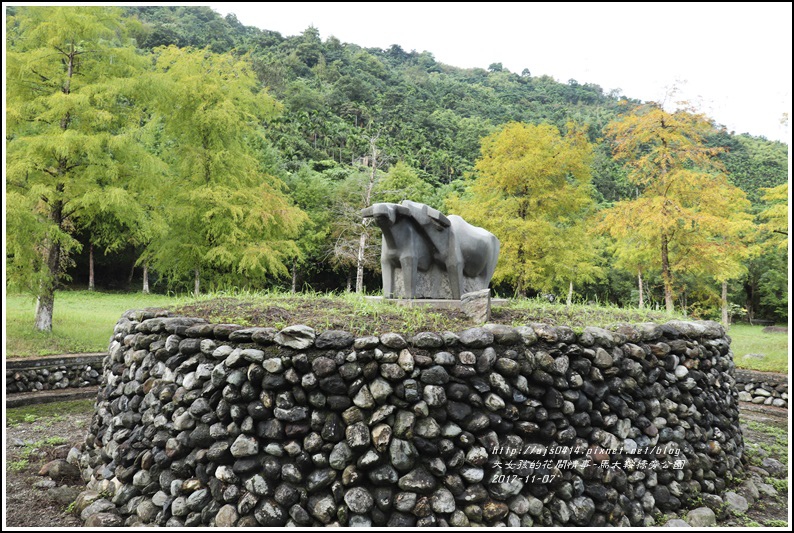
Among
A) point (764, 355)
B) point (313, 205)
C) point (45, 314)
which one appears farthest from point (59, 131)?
point (764, 355)

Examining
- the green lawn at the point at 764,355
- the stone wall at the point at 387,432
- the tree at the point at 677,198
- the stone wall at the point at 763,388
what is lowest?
the stone wall at the point at 763,388

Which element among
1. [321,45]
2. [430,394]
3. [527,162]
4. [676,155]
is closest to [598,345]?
[430,394]

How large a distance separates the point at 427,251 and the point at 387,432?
9.58 feet

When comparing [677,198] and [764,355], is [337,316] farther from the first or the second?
[764,355]

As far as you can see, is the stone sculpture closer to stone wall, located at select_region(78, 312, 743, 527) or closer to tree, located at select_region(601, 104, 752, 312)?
stone wall, located at select_region(78, 312, 743, 527)

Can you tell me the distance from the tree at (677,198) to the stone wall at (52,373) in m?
12.6

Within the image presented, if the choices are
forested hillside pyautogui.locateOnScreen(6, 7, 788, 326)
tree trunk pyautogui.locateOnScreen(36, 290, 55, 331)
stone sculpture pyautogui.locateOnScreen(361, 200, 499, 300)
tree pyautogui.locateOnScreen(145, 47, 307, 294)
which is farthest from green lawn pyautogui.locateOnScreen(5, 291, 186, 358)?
stone sculpture pyautogui.locateOnScreen(361, 200, 499, 300)

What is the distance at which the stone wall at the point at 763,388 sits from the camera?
9711 millimetres

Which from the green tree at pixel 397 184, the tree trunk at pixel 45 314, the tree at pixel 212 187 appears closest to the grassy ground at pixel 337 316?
the tree trunk at pixel 45 314

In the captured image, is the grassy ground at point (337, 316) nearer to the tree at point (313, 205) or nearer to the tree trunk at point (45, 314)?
the tree trunk at point (45, 314)

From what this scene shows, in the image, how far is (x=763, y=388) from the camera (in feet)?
32.7

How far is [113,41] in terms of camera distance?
11.5m

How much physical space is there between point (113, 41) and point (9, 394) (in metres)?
8.26

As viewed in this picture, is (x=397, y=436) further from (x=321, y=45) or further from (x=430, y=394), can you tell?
(x=321, y=45)
